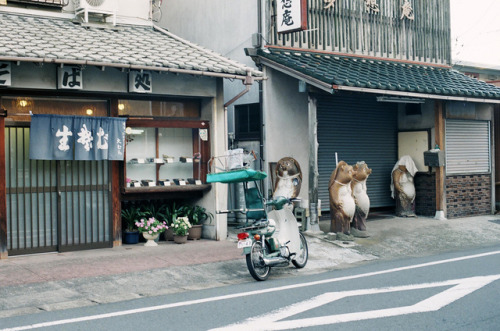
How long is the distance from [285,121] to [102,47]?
5609 millimetres

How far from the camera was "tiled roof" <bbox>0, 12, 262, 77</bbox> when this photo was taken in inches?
446

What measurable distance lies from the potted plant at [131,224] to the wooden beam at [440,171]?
8822 mm

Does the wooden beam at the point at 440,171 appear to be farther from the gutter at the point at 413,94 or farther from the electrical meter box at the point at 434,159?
the gutter at the point at 413,94

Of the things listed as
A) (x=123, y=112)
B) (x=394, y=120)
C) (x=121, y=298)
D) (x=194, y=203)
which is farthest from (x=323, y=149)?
(x=121, y=298)

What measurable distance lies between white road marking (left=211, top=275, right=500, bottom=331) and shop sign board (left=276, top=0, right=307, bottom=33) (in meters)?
7.70

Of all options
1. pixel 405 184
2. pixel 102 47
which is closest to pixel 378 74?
pixel 405 184

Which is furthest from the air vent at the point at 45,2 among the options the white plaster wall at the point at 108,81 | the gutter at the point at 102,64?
the gutter at the point at 102,64

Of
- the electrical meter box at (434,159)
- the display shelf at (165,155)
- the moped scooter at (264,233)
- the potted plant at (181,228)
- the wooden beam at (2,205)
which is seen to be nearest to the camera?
the moped scooter at (264,233)

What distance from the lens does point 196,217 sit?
47.2 feet

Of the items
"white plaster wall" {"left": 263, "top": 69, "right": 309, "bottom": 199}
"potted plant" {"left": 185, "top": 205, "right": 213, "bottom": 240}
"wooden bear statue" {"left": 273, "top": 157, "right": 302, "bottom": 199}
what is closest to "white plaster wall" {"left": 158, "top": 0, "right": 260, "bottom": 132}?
"white plaster wall" {"left": 263, "top": 69, "right": 309, "bottom": 199}

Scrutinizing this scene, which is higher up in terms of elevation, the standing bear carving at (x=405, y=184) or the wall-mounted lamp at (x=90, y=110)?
the wall-mounted lamp at (x=90, y=110)

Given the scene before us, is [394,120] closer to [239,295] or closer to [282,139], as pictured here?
[282,139]

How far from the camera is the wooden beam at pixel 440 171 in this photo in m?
17.8

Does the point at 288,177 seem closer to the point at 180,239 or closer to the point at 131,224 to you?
the point at 180,239
